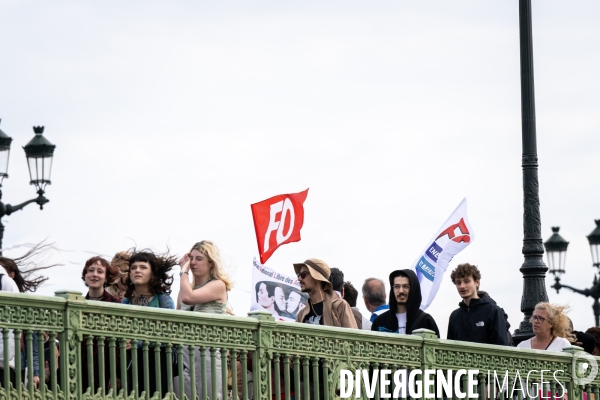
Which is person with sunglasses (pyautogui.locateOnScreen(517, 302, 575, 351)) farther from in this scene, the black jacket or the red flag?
the red flag

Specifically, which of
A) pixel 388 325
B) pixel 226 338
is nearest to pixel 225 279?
pixel 226 338

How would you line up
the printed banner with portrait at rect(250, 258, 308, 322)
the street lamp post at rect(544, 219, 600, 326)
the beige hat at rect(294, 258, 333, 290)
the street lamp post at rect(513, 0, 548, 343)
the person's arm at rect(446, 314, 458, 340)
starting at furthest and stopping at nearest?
the street lamp post at rect(544, 219, 600, 326)
the printed banner with portrait at rect(250, 258, 308, 322)
the street lamp post at rect(513, 0, 548, 343)
the person's arm at rect(446, 314, 458, 340)
the beige hat at rect(294, 258, 333, 290)

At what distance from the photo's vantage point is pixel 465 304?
17000 millimetres

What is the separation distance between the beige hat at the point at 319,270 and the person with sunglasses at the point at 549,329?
2238 millimetres

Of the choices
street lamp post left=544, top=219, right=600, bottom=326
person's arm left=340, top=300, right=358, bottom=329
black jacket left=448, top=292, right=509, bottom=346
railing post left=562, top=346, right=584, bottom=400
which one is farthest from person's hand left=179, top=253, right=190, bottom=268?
street lamp post left=544, top=219, right=600, bottom=326

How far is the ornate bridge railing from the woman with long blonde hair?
3cm

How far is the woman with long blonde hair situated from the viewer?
15227 millimetres

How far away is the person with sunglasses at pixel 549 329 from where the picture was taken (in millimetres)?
17156

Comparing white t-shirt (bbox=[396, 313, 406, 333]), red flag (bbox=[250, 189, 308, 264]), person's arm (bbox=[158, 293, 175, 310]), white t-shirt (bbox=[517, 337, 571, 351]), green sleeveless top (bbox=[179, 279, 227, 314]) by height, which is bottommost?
white t-shirt (bbox=[517, 337, 571, 351])

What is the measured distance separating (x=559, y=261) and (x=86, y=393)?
913 inches

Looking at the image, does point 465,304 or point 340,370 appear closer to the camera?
point 340,370

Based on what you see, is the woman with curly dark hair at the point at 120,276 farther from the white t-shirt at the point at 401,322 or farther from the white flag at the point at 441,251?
the white flag at the point at 441,251

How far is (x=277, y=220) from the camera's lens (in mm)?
21406

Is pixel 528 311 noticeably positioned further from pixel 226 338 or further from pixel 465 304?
pixel 226 338
